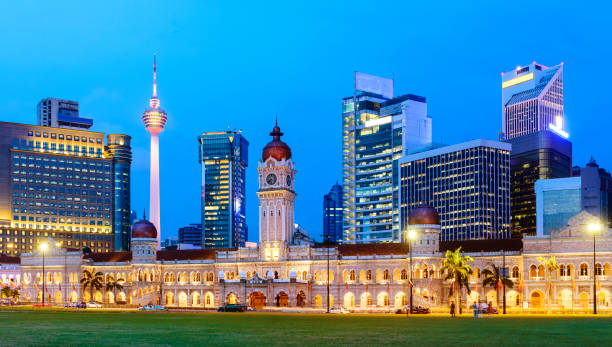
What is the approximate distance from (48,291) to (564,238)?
102 m

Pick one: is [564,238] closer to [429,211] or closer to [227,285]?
[429,211]

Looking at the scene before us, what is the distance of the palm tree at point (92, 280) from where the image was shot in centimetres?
15325

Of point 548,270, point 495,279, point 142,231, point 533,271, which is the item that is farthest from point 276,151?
point 548,270

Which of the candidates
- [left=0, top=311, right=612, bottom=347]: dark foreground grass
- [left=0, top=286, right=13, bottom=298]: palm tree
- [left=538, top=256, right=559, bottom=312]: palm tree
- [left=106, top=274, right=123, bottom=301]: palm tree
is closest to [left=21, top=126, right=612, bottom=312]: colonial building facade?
[left=538, top=256, right=559, bottom=312]: palm tree

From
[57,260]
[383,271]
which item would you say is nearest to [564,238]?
[383,271]

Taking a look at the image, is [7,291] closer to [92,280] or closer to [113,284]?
[92,280]

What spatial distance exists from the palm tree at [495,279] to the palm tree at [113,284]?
69.8 m

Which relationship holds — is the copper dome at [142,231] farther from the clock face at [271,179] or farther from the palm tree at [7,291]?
the palm tree at [7,291]

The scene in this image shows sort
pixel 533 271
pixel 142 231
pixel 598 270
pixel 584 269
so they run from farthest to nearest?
pixel 142 231
pixel 533 271
pixel 584 269
pixel 598 270

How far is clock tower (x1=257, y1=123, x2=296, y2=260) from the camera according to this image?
14188 cm

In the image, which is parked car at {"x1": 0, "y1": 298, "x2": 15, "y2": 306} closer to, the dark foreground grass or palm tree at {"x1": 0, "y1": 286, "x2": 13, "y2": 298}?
palm tree at {"x1": 0, "y1": 286, "x2": 13, "y2": 298}

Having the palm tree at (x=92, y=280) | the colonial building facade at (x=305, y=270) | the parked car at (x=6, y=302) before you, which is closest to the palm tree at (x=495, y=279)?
the colonial building facade at (x=305, y=270)

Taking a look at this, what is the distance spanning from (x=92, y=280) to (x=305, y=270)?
43802 millimetres

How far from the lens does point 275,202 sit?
469ft
